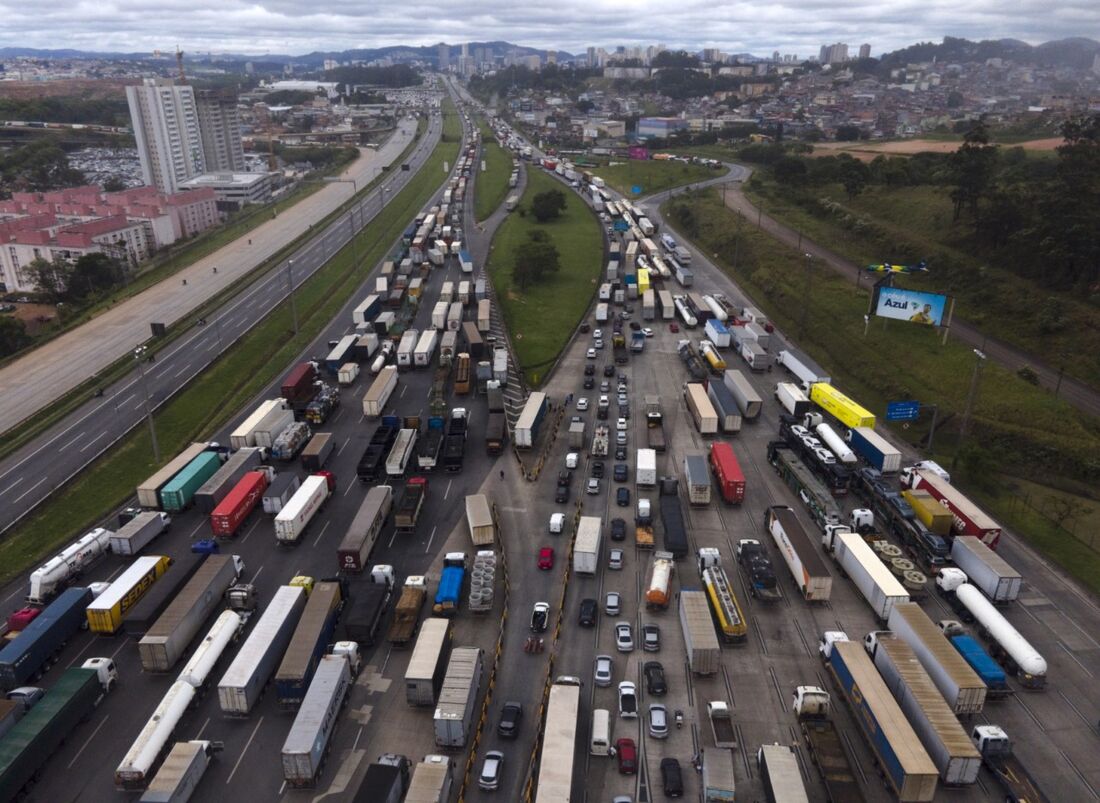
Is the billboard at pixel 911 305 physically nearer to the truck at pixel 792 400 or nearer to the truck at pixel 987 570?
the truck at pixel 792 400

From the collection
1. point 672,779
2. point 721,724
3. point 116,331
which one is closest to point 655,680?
point 721,724

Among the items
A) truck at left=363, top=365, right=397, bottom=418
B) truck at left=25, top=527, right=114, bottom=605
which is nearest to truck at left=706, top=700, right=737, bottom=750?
truck at left=25, top=527, right=114, bottom=605

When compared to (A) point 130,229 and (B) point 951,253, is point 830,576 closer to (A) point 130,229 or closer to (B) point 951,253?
(B) point 951,253

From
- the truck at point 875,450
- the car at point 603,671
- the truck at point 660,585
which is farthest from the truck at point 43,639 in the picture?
the truck at point 875,450

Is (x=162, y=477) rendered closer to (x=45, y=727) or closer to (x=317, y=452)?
(x=317, y=452)

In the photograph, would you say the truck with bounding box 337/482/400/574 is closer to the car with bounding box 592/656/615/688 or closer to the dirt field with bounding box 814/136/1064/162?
the car with bounding box 592/656/615/688

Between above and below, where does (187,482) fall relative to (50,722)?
below

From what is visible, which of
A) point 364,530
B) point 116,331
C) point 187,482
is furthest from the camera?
point 116,331
